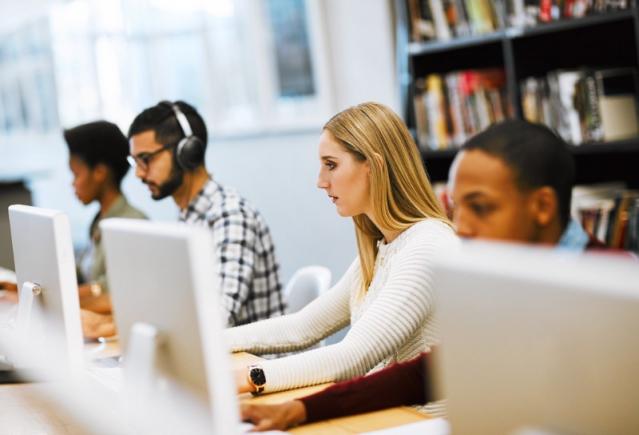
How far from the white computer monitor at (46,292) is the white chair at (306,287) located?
713mm

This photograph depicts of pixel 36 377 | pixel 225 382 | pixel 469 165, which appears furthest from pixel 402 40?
pixel 225 382

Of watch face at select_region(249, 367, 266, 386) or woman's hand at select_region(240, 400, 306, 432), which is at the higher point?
watch face at select_region(249, 367, 266, 386)

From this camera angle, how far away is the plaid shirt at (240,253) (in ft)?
8.27

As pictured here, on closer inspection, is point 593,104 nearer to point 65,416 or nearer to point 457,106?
point 457,106

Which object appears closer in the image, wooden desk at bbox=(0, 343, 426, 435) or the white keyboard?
wooden desk at bbox=(0, 343, 426, 435)

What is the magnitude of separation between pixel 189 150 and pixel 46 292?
884 millimetres

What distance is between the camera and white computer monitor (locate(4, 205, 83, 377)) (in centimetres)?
178

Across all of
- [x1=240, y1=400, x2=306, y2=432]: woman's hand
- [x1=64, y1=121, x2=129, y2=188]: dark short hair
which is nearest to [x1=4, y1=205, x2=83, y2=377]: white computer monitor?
[x1=240, y1=400, x2=306, y2=432]: woman's hand

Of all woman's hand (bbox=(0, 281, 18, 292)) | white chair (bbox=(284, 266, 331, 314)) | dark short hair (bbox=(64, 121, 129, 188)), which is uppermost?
dark short hair (bbox=(64, 121, 129, 188))

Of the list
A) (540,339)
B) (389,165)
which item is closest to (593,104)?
(389,165)

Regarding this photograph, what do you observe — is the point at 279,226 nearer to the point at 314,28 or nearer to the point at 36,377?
the point at 314,28

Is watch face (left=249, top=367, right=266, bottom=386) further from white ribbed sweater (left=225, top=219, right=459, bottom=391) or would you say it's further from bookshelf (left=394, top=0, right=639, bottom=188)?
bookshelf (left=394, top=0, right=639, bottom=188)

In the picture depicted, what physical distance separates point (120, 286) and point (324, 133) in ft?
2.34

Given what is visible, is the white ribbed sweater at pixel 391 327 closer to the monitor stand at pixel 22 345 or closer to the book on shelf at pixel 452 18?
the monitor stand at pixel 22 345
